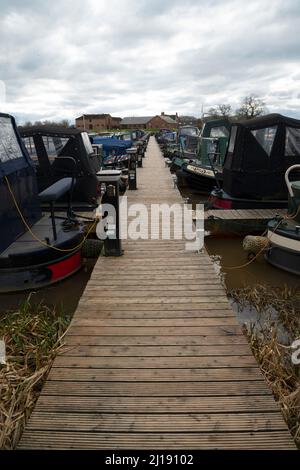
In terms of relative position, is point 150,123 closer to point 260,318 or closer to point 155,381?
point 260,318

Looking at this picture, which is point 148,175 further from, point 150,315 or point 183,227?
point 150,315

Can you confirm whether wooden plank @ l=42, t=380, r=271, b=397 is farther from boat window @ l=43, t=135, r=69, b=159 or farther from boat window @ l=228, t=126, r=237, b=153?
boat window @ l=228, t=126, r=237, b=153

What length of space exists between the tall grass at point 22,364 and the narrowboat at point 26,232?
123 cm

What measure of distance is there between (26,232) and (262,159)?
6.71 meters

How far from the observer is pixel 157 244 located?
6691mm

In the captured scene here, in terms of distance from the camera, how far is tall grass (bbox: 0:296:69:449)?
2.78m

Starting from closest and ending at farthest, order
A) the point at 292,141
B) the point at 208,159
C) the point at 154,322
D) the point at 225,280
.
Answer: the point at 154,322 < the point at 225,280 < the point at 292,141 < the point at 208,159

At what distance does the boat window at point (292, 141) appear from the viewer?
30.3 feet

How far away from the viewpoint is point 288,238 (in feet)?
22.4

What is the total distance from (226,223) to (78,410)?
7.13 m

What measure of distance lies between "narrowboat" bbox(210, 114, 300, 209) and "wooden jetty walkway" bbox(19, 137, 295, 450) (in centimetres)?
567

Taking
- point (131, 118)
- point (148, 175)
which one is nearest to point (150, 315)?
point (148, 175)

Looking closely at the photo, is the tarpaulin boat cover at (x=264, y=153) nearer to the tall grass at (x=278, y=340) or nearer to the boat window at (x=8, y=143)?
the tall grass at (x=278, y=340)

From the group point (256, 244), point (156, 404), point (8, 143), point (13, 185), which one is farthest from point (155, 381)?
point (8, 143)
